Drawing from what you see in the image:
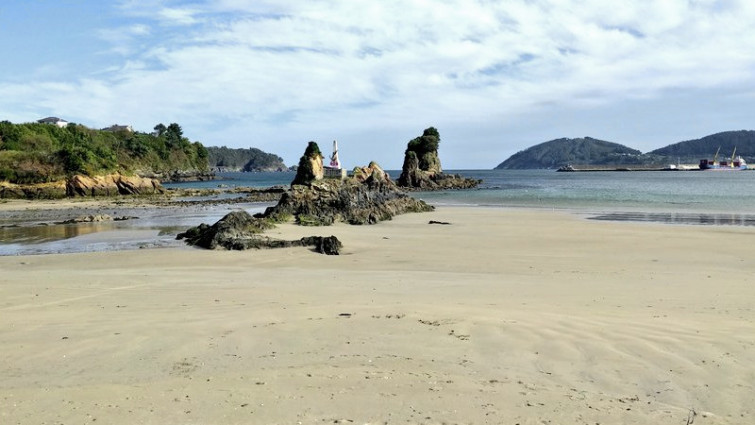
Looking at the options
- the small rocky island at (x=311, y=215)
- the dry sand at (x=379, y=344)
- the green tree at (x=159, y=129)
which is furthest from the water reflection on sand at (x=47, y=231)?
the green tree at (x=159, y=129)

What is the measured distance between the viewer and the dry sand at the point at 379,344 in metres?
4.64

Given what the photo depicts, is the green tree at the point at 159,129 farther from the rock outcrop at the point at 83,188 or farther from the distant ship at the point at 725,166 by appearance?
the distant ship at the point at 725,166

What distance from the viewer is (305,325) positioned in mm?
7305

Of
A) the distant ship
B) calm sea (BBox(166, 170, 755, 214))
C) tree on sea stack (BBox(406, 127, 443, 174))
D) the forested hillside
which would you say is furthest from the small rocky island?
the distant ship

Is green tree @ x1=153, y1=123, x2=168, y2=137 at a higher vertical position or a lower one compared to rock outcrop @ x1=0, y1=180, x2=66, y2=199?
higher

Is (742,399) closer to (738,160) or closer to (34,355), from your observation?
(34,355)

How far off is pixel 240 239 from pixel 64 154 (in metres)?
50.5

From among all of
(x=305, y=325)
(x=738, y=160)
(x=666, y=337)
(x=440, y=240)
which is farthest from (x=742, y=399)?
(x=738, y=160)

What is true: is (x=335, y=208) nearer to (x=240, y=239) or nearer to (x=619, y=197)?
(x=240, y=239)

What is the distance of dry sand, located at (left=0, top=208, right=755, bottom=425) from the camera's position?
464cm

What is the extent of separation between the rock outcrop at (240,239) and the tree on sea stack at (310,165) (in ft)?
167

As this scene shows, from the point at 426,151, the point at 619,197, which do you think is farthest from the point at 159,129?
the point at 619,197

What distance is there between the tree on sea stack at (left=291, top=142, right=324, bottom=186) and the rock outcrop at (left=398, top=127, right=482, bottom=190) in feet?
47.5

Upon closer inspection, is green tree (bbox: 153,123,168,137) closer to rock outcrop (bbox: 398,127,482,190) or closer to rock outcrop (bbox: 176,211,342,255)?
rock outcrop (bbox: 398,127,482,190)
